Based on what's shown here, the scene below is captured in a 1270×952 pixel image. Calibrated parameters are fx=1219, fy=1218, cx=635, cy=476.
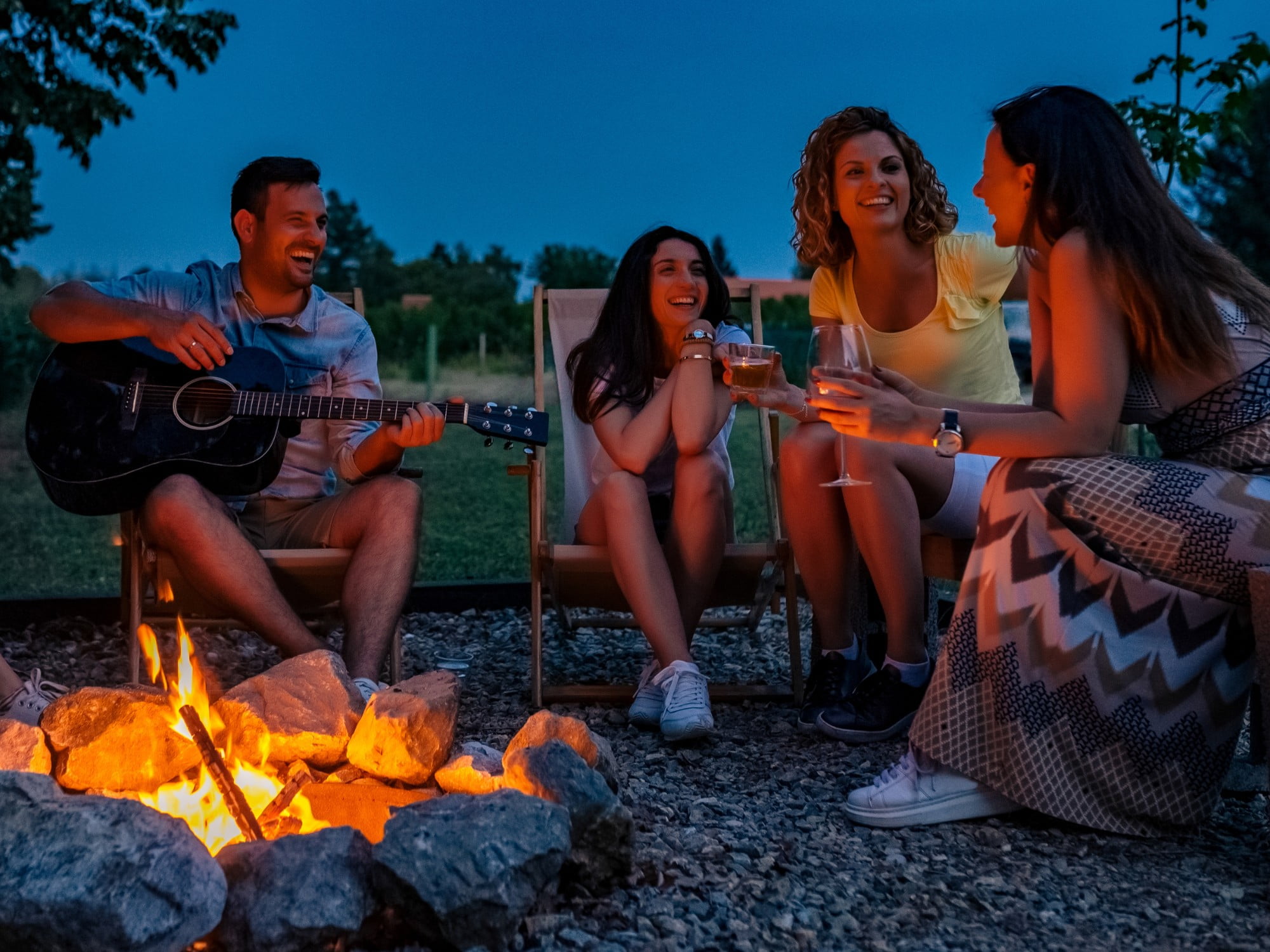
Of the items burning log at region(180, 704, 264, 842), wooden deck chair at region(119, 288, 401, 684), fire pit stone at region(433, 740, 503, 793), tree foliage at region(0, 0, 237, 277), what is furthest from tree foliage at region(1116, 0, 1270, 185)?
tree foliage at region(0, 0, 237, 277)

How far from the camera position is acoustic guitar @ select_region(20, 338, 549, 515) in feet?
10.8

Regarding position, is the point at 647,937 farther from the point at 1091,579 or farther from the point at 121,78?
the point at 121,78

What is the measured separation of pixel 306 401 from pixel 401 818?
1757mm

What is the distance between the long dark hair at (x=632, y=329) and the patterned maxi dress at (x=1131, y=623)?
1.48m

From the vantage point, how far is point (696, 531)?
3.36 m

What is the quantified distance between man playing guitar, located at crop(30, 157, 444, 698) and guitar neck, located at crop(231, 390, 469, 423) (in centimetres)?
5

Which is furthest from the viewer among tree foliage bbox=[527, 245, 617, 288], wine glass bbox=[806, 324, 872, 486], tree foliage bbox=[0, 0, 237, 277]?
tree foliage bbox=[527, 245, 617, 288]

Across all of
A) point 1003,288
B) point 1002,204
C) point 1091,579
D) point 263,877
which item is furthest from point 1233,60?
point 263,877

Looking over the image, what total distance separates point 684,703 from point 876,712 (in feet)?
1.57

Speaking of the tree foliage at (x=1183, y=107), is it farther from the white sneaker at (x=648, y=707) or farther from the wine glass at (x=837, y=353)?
the white sneaker at (x=648, y=707)

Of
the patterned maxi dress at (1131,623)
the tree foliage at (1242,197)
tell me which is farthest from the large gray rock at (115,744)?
the tree foliage at (1242,197)

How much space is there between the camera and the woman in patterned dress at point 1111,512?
2.28 metres

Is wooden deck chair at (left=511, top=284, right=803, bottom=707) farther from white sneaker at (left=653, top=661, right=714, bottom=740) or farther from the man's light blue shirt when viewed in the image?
the man's light blue shirt

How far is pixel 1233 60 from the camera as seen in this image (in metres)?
4.40
